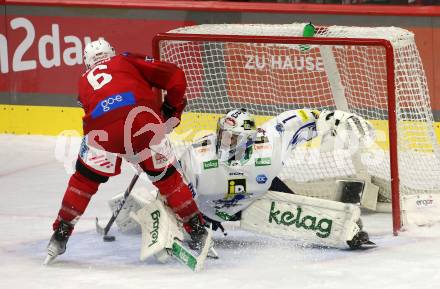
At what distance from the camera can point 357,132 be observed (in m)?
6.47

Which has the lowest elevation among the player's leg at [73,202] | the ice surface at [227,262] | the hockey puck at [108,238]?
the hockey puck at [108,238]

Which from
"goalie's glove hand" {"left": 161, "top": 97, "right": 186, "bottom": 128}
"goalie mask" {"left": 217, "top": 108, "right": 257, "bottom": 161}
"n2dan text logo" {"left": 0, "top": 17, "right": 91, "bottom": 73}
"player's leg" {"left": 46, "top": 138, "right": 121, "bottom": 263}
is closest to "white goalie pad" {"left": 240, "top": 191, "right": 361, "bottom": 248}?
"goalie mask" {"left": 217, "top": 108, "right": 257, "bottom": 161}

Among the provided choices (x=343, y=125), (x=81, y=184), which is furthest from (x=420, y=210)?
(x=81, y=184)

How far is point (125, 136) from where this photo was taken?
5.92 m

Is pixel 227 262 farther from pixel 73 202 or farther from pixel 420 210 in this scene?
pixel 420 210

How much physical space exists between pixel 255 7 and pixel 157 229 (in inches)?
114

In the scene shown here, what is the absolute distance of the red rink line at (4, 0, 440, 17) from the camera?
8227mm

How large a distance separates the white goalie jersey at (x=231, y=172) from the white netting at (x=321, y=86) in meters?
0.72

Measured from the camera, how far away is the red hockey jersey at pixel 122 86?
19.5ft

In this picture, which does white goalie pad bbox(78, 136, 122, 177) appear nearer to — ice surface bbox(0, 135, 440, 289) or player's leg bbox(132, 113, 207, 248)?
player's leg bbox(132, 113, 207, 248)

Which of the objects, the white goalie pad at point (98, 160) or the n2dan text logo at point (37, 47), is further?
the n2dan text logo at point (37, 47)

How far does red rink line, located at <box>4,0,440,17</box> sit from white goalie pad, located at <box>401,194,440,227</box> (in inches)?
70.2

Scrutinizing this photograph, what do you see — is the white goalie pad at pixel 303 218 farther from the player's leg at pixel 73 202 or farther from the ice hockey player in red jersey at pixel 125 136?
the player's leg at pixel 73 202

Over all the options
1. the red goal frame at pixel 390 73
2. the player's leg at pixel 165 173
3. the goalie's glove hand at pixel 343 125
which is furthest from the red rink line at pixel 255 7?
the player's leg at pixel 165 173
